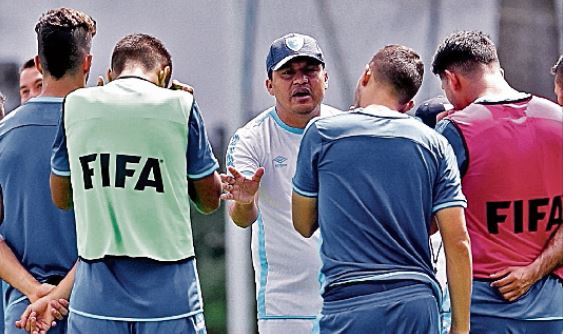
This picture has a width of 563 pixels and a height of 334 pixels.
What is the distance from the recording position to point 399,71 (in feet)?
12.1

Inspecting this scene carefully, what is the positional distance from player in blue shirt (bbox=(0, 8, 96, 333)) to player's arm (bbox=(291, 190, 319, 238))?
0.76 m

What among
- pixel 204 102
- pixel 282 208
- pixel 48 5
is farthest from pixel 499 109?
pixel 48 5

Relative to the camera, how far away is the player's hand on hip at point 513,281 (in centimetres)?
386

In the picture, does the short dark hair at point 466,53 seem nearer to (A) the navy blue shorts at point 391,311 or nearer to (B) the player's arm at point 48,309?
(A) the navy blue shorts at point 391,311

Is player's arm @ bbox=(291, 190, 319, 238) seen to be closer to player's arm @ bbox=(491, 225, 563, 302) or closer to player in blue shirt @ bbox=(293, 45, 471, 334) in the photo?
player in blue shirt @ bbox=(293, 45, 471, 334)

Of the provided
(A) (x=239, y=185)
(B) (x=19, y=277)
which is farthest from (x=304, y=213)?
(B) (x=19, y=277)

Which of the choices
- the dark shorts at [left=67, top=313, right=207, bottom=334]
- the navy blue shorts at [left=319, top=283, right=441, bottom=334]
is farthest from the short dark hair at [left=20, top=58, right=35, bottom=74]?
the navy blue shorts at [left=319, top=283, right=441, bottom=334]

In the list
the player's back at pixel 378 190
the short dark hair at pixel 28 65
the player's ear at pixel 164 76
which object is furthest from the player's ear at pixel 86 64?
the short dark hair at pixel 28 65

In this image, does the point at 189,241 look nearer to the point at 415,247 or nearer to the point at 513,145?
the point at 415,247

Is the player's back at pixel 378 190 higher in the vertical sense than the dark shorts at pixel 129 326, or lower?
higher

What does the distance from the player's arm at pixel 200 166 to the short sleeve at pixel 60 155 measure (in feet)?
1.29

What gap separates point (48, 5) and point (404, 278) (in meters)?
3.43

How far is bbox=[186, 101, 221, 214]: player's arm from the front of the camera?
143 inches

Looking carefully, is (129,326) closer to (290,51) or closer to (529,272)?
(529,272)
